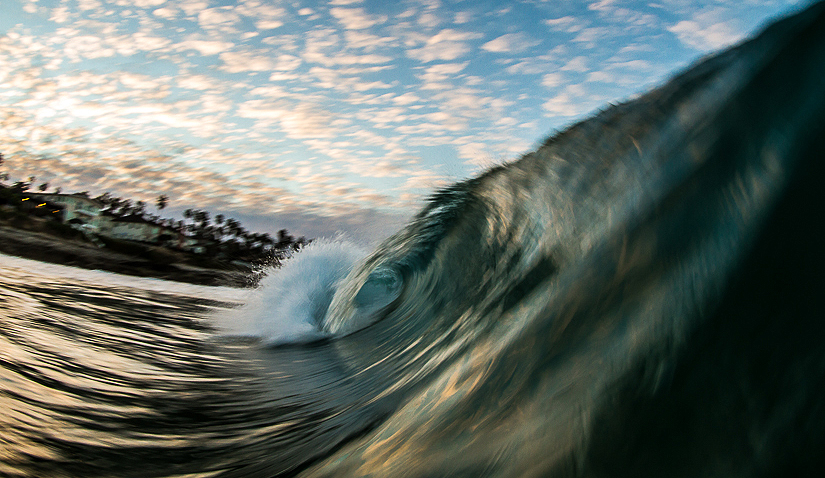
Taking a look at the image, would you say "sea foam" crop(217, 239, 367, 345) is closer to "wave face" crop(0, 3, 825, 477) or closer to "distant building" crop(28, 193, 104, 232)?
"wave face" crop(0, 3, 825, 477)

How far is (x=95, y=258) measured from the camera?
1179 inches

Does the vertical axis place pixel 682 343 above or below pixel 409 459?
above

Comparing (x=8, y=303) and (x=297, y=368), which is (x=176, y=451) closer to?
(x=297, y=368)

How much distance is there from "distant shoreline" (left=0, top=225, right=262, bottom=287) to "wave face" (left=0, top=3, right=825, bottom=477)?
22.8m

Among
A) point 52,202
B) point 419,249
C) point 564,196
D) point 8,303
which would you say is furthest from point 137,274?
point 52,202

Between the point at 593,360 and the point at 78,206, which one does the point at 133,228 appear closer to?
the point at 78,206

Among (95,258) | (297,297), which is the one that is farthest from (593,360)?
(95,258)

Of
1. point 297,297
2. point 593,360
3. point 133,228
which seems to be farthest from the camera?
point 133,228

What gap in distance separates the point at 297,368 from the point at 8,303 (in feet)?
15.8

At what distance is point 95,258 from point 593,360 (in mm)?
35214

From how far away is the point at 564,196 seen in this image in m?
3.04

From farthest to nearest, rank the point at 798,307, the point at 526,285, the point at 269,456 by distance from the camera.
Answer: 1. the point at 526,285
2. the point at 269,456
3. the point at 798,307

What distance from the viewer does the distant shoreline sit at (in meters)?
27.7

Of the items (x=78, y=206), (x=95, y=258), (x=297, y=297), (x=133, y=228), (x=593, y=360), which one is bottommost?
(x=297, y=297)
